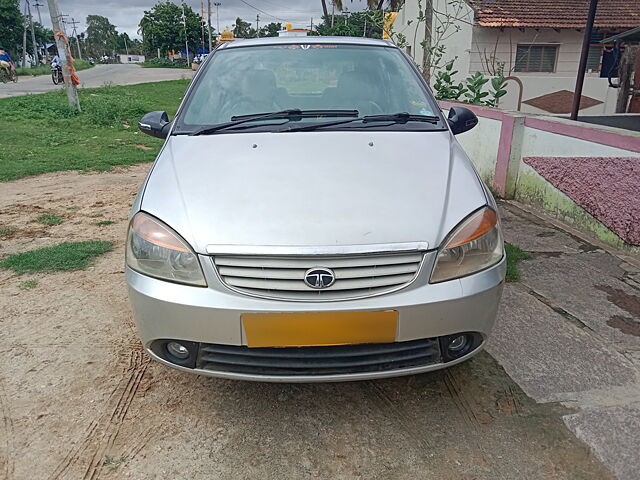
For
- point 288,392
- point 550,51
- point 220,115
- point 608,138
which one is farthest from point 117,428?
point 550,51

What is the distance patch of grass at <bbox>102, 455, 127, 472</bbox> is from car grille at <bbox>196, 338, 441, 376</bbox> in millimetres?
476

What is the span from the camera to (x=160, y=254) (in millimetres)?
2082

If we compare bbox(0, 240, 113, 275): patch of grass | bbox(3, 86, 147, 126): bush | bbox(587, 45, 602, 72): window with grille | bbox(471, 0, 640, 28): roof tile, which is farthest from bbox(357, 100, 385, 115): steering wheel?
bbox(587, 45, 602, 72): window with grille

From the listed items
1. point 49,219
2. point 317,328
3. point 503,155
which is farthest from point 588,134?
point 49,219

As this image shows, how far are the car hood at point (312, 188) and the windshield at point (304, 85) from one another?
0.99 ft

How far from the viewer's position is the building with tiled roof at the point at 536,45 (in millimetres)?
11992

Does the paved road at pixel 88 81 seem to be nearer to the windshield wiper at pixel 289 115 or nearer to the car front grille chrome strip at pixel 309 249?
the windshield wiper at pixel 289 115

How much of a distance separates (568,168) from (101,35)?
12712 cm

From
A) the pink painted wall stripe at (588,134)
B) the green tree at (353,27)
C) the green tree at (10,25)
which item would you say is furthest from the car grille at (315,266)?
the green tree at (10,25)

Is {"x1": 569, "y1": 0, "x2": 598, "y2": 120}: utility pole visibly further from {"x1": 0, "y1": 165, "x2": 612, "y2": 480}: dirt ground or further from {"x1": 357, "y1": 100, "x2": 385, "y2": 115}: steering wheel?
{"x1": 0, "y1": 165, "x2": 612, "y2": 480}: dirt ground

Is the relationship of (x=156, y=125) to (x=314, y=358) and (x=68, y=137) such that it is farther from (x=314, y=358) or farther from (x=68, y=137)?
(x=68, y=137)

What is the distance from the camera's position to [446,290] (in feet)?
6.58

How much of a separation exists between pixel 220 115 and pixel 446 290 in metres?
1.75

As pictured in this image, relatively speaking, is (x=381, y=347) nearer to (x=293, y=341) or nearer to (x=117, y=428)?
(x=293, y=341)
